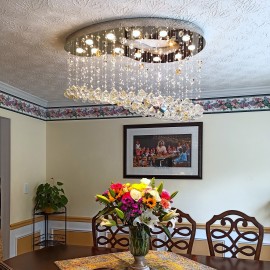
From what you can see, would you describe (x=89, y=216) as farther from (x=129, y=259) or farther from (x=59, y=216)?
(x=129, y=259)

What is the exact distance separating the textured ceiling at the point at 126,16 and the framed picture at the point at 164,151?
3.17 ft

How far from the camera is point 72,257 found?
2457 millimetres

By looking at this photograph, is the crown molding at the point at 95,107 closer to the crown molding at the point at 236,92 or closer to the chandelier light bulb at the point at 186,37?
the crown molding at the point at 236,92

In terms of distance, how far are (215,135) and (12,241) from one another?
2.66m

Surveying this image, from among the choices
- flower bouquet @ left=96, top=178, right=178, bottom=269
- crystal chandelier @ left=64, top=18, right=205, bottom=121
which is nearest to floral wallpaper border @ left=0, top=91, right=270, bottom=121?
crystal chandelier @ left=64, top=18, right=205, bottom=121

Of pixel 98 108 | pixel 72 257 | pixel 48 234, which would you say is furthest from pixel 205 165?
pixel 48 234

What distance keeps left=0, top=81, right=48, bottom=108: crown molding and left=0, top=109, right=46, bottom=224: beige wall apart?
0.71 ft

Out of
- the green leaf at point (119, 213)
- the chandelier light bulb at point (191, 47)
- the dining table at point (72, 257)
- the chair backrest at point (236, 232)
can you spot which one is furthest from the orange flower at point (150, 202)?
the chandelier light bulb at point (191, 47)

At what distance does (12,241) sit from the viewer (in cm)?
391

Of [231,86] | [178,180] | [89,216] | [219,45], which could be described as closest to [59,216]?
[89,216]

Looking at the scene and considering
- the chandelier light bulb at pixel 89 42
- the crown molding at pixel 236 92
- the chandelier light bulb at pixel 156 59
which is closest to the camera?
the chandelier light bulb at pixel 89 42

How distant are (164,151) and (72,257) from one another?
2004 mm

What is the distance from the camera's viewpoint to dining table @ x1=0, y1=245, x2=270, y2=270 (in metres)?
2.26

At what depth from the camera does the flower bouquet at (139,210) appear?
1954mm
